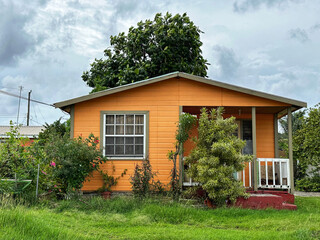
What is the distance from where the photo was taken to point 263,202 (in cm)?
962

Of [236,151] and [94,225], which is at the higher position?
[236,151]

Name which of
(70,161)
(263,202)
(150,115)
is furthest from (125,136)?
(263,202)

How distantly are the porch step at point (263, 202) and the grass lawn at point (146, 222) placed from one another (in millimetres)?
403

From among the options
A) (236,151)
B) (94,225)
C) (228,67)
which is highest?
(228,67)

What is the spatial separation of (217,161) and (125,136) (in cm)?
307

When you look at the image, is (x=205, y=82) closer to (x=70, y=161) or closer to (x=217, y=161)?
(x=217, y=161)

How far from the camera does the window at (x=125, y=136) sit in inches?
424

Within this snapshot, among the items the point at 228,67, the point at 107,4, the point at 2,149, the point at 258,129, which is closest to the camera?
the point at 2,149

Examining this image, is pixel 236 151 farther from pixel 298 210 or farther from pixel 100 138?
pixel 100 138

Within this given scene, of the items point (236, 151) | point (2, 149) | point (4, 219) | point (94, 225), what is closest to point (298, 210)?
point (236, 151)

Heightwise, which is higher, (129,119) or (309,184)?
(129,119)

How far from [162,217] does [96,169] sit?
9.84ft

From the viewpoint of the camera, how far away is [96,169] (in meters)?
10.3

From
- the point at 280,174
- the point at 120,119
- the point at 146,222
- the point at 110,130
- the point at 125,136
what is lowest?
the point at 146,222
